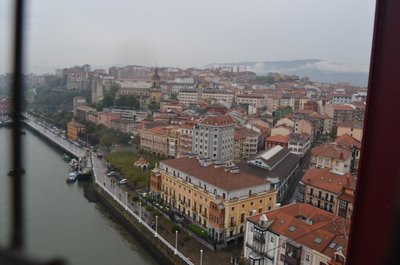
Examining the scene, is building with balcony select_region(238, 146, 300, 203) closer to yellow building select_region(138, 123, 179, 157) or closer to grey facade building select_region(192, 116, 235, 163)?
grey facade building select_region(192, 116, 235, 163)

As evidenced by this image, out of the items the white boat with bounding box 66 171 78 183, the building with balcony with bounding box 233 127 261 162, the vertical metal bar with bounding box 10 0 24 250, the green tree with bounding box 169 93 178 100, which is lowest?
the white boat with bounding box 66 171 78 183

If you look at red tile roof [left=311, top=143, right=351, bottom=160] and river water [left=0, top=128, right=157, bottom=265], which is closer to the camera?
river water [left=0, top=128, right=157, bottom=265]

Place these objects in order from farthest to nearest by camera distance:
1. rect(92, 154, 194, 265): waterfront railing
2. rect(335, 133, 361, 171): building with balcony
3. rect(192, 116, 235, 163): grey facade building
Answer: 1. rect(192, 116, 235, 163): grey facade building
2. rect(335, 133, 361, 171): building with balcony
3. rect(92, 154, 194, 265): waterfront railing

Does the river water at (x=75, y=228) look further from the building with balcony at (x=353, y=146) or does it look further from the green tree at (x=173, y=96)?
the green tree at (x=173, y=96)

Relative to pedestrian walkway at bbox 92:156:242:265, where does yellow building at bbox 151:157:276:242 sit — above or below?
above

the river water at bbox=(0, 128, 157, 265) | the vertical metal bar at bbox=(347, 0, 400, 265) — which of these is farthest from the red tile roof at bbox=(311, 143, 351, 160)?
the vertical metal bar at bbox=(347, 0, 400, 265)

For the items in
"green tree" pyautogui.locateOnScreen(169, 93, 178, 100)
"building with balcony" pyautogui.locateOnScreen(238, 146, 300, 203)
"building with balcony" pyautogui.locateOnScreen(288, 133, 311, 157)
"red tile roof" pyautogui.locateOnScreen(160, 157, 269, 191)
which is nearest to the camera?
"red tile roof" pyautogui.locateOnScreen(160, 157, 269, 191)

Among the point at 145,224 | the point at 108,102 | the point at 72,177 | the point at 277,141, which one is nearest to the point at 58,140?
the point at 108,102

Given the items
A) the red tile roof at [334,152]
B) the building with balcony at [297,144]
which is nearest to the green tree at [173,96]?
the building with balcony at [297,144]
